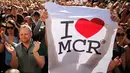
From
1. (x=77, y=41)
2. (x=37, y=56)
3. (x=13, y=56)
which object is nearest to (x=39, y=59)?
(x=37, y=56)

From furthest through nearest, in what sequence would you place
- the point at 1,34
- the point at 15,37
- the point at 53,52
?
1. the point at 15,37
2. the point at 1,34
3. the point at 53,52

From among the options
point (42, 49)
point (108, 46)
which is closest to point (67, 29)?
point (108, 46)

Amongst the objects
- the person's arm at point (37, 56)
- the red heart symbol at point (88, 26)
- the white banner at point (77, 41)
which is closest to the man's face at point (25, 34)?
the person's arm at point (37, 56)

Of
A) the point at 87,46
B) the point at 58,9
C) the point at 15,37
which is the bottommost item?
the point at 15,37

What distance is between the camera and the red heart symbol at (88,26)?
15.1 ft

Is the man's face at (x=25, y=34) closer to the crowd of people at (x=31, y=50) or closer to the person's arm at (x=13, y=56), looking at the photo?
the crowd of people at (x=31, y=50)

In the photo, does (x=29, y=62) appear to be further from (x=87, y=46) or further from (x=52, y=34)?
(x=87, y=46)

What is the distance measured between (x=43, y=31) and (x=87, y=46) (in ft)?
4.72

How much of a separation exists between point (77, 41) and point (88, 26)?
239 millimetres

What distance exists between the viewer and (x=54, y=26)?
4.61 meters

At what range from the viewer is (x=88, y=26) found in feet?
15.2

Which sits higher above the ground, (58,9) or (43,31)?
(58,9)

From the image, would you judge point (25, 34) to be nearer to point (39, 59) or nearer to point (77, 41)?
point (39, 59)

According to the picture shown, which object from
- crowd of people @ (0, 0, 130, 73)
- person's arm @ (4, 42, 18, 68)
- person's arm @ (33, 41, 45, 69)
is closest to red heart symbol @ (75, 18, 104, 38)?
crowd of people @ (0, 0, 130, 73)
